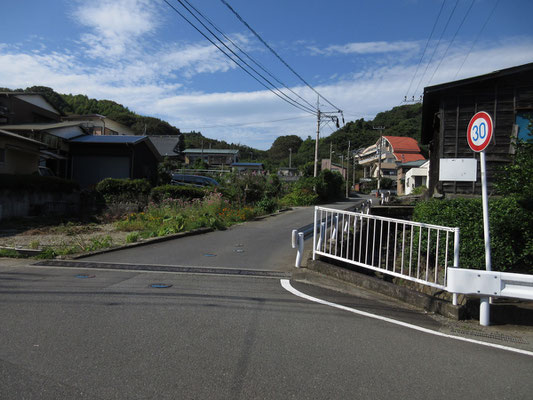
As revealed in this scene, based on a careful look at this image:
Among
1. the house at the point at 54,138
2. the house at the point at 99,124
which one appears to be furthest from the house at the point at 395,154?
the house at the point at 54,138

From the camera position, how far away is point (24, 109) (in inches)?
967

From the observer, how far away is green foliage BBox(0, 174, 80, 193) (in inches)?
547

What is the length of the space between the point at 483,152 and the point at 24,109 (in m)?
27.0

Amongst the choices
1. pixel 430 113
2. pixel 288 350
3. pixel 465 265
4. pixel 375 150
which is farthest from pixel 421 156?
pixel 288 350

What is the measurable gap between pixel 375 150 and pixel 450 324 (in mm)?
68961

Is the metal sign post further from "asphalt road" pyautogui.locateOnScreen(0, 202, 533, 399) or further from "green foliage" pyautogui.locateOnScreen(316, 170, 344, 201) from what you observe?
"green foliage" pyautogui.locateOnScreen(316, 170, 344, 201)

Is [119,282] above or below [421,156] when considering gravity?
below

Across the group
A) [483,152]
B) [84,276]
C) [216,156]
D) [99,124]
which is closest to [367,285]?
[483,152]

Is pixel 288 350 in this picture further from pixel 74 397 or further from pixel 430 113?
pixel 430 113

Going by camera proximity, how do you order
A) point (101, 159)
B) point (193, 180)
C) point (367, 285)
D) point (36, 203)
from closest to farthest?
1. point (367, 285)
2. point (36, 203)
3. point (101, 159)
4. point (193, 180)

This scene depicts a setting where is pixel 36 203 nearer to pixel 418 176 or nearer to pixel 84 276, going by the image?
pixel 84 276

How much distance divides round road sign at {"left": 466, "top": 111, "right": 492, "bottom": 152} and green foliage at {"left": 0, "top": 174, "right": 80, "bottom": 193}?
14692 mm

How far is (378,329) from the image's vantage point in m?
4.55

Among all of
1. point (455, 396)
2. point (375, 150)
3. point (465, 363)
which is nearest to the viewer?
point (455, 396)
